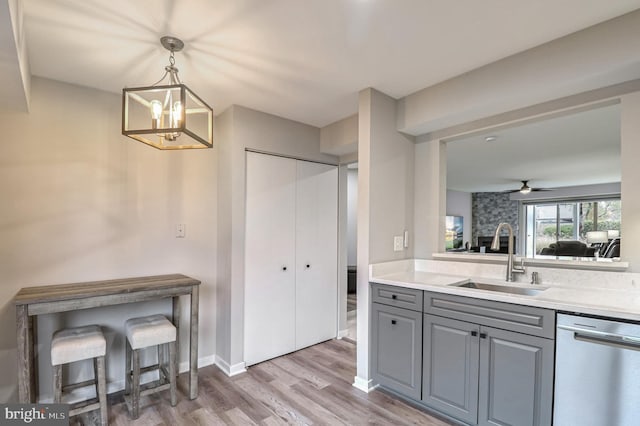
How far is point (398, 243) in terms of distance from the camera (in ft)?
9.02

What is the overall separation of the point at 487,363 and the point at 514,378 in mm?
147

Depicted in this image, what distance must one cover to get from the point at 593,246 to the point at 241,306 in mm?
3033

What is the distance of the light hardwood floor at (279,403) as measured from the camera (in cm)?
213

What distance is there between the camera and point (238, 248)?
9.32 ft

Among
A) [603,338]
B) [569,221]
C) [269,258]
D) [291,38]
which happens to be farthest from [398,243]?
[569,221]

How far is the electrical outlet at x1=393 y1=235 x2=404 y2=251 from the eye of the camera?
2718 millimetres

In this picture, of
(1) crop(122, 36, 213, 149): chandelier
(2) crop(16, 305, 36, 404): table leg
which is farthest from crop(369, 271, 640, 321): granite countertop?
(2) crop(16, 305, 36, 404): table leg

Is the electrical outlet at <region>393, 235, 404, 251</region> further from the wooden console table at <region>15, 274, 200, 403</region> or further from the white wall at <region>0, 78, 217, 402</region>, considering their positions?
the white wall at <region>0, 78, 217, 402</region>

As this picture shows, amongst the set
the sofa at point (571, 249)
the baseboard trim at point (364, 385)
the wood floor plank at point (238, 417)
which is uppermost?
the sofa at point (571, 249)

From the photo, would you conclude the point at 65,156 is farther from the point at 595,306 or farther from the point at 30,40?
the point at 595,306

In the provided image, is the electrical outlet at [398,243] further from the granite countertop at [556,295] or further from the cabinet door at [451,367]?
the cabinet door at [451,367]

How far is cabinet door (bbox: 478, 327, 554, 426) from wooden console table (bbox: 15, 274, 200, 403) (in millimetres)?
2030

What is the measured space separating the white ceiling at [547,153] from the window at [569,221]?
0.82 ft

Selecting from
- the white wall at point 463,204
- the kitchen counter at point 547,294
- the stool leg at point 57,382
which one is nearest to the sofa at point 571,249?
the kitchen counter at point 547,294
